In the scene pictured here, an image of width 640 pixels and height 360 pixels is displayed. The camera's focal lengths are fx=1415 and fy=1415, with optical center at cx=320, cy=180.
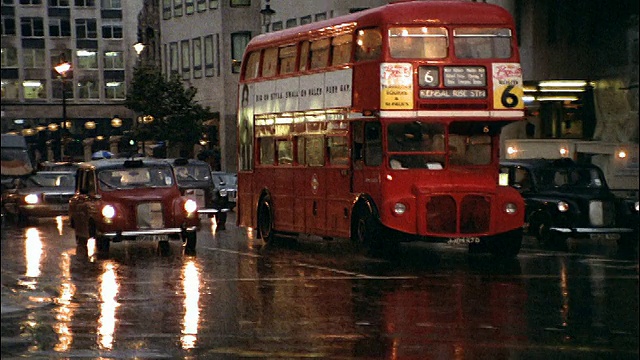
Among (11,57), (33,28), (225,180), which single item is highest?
(33,28)

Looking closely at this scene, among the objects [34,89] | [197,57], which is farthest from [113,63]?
[197,57]

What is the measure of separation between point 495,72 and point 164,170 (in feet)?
23.9

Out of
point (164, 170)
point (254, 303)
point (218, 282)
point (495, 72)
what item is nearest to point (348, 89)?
point (495, 72)

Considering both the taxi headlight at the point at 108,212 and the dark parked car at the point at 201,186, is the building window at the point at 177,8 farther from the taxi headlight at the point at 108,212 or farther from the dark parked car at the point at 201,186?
the taxi headlight at the point at 108,212

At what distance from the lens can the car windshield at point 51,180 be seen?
43.9 m

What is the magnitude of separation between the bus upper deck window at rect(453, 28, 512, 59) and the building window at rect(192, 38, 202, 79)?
6007 cm

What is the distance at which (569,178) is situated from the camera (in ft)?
92.9

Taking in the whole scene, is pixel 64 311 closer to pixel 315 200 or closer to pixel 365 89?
pixel 365 89

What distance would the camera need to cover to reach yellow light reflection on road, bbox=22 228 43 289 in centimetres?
2159

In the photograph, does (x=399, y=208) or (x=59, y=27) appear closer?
(x=399, y=208)

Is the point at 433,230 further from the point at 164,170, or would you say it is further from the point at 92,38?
the point at 92,38

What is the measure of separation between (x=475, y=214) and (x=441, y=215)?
1.95 feet

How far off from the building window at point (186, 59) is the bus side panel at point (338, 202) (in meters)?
59.4

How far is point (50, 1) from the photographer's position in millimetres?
Result: 123875
